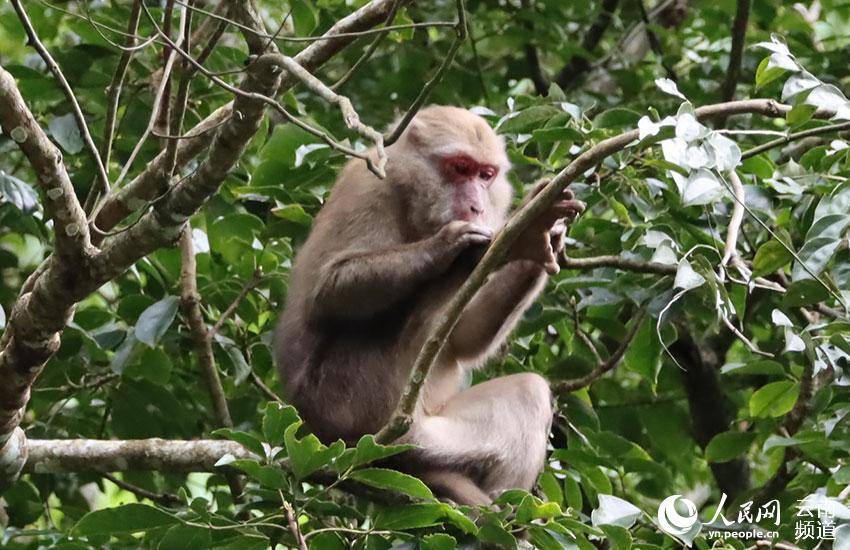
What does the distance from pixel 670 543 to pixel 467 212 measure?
5.98 ft

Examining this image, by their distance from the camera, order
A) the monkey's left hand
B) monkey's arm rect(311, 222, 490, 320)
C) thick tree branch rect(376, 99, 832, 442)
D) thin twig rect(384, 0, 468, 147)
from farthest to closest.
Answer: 1. monkey's arm rect(311, 222, 490, 320)
2. the monkey's left hand
3. thick tree branch rect(376, 99, 832, 442)
4. thin twig rect(384, 0, 468, 147)

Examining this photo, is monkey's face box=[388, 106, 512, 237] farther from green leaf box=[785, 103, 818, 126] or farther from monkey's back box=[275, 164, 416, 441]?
green leaf box=[785, 103, 818, 126]

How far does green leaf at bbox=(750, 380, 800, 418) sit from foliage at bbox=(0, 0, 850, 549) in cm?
1

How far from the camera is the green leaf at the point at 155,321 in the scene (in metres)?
5.16

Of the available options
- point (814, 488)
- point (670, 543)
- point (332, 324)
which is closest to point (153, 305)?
point (332, 324)

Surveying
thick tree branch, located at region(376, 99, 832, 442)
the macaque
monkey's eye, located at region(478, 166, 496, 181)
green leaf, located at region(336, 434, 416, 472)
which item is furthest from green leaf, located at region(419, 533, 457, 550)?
monkey's eye, located at region(478, 166, 496, 181)

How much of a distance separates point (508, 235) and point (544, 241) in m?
0.98

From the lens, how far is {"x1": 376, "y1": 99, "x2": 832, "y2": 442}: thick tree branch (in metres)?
3.79

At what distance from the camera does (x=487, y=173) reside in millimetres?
5934

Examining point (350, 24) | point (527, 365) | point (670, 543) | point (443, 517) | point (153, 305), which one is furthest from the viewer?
point (527, 365)

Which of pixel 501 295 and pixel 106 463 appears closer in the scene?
pixel 106 463

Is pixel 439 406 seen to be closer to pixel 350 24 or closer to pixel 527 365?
pixel 527 365

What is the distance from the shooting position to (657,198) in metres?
5.64

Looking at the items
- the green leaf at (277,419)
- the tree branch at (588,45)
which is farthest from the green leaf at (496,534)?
the tree branch at (588,45)
